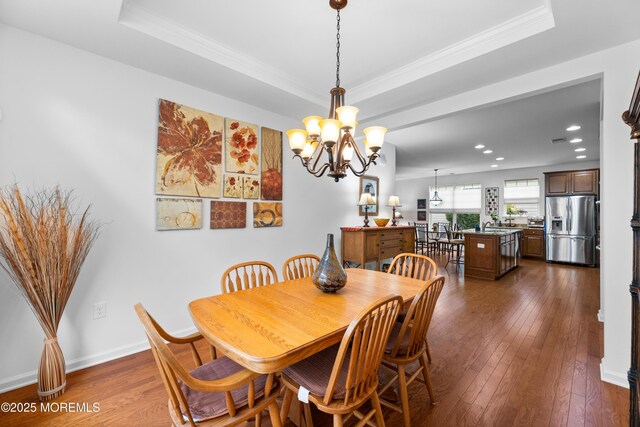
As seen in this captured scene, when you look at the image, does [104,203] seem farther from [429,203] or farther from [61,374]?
[429,203]

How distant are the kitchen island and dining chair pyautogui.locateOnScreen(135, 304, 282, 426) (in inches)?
203

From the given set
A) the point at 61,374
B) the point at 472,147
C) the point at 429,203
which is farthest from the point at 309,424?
the point at 429,203

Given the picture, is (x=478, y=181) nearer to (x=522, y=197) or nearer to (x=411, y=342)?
(x=522, y=197)

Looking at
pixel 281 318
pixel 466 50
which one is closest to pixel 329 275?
pixel 281 318

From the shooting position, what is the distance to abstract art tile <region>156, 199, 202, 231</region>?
8.32ft

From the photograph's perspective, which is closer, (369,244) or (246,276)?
(246,276)

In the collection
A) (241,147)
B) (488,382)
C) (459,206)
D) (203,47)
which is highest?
(203,47)

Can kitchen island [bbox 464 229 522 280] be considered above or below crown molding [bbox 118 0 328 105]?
below

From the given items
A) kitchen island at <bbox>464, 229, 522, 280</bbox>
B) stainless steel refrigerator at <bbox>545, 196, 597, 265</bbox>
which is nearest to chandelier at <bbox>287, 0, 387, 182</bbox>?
kitchen island at <bbox>464, 229, 522, 280</bbox>

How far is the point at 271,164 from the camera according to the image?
3350 millimetres

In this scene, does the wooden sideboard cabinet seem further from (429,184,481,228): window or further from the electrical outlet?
(429,184,481,228): window

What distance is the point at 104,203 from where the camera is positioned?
2.27 meters

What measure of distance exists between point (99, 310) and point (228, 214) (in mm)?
1350

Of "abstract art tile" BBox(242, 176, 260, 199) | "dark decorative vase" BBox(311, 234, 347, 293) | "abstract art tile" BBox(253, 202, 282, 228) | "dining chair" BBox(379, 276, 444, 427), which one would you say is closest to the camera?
"dining chair" BBox(379, 276, 444, 427)
